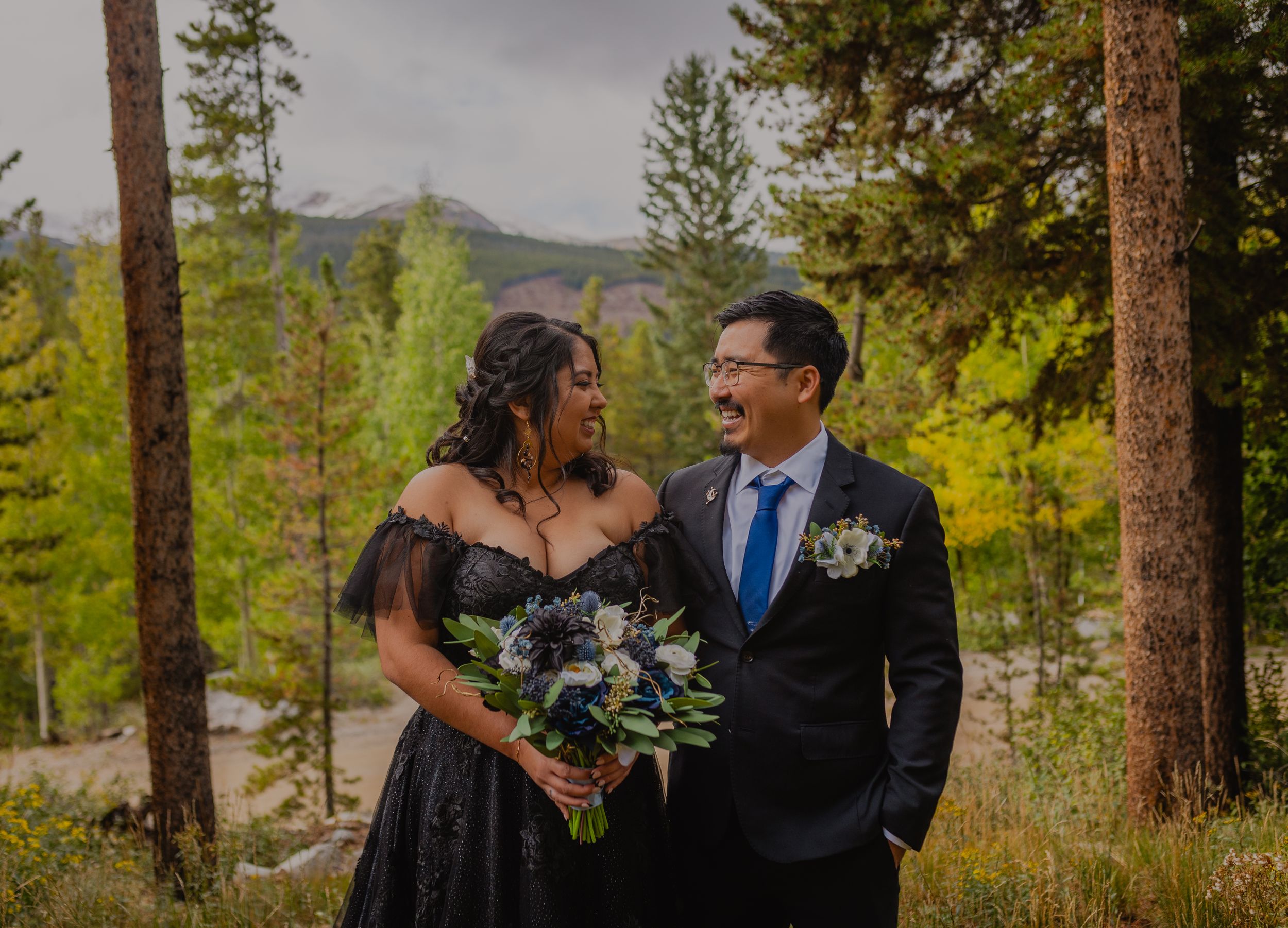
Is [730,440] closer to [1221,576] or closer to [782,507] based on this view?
[782,507]

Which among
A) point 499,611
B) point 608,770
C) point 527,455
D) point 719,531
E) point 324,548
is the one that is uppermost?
point 527,455

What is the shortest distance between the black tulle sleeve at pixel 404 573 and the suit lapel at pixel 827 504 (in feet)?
3.43

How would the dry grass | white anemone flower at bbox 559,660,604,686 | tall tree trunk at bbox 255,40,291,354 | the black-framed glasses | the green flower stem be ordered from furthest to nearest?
tall tree trunk at bbox 255,40,291,354
the dry grass
the black-framed glasses
the green flower stem
white anemone flower at bbox 559,660,604,686

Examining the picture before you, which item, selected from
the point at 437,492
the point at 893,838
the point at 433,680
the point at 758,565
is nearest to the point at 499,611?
the point at 433,680

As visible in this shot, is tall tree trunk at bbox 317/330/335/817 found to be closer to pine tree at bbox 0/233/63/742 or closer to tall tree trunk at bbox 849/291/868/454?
pine tree at bbox 0/233/63/742

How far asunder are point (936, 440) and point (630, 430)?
81.7 feet

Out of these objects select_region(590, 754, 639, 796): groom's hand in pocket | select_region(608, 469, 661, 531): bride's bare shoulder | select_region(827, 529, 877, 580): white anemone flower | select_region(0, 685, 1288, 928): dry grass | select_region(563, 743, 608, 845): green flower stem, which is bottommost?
select_region(0, 685, 1288, 928): dry grass

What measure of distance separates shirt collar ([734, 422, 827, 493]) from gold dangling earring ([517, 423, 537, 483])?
760mm

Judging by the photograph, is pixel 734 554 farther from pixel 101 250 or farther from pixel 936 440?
pixel 101 250

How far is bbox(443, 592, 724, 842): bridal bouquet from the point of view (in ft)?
6.82

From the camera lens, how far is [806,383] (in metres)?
2.75

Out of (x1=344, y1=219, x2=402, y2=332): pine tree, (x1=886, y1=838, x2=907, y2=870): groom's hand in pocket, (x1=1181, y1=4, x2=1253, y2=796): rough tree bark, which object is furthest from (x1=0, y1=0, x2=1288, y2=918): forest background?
(x1=344, y1=219, x2=402, y2=332): pine tree

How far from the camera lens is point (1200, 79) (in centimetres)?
528

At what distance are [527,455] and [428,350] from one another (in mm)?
20567
